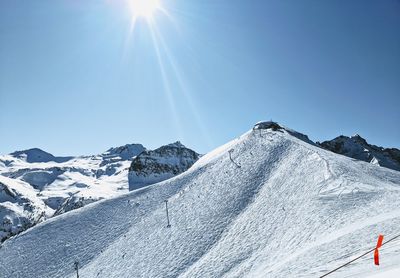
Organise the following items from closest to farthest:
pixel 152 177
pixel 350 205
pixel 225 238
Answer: pixel 350 205
pixel 225 238
pixel 152 177

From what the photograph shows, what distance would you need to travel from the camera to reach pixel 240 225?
43094 millimetres

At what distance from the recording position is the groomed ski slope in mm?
23562

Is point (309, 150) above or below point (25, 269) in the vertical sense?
above

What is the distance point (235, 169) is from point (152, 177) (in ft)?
456

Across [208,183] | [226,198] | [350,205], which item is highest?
[208,183]

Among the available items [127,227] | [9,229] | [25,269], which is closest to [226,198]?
[127,227]

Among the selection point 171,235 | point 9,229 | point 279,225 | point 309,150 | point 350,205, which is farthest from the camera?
point 9,229

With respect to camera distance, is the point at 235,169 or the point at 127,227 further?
the point at 235,169

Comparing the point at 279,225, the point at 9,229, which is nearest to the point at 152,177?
the point at 9,229

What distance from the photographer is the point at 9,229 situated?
17975 centimetres

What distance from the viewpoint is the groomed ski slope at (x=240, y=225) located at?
23562 millimetres

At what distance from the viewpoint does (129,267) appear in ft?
151

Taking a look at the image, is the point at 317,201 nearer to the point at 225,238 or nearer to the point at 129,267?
the point at 225,238

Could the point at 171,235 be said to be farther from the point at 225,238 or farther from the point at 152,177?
the point at 152,177
